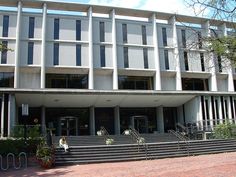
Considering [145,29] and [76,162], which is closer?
[76,162]

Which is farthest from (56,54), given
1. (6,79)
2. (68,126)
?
(68,126)

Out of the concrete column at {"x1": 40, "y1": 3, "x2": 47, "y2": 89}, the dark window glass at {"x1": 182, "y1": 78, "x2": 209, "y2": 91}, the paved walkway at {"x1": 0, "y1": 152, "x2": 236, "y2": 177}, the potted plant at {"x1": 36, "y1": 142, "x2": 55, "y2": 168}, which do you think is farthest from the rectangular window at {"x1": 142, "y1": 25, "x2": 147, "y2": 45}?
the paved walkway at {"x1": 0, "y1": 152, "x2": 236, "y2": 177}

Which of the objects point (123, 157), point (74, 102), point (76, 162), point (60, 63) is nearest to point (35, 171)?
point (76, 162)

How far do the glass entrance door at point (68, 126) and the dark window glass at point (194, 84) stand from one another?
42.7 feet

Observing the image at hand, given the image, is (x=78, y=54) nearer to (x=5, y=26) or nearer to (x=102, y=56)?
(x=102, y=56)

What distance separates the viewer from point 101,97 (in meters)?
30.7

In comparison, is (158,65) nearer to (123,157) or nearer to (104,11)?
(104,11)

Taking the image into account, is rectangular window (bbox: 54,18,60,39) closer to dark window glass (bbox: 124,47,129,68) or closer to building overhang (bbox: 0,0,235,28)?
building overhang (bbox: 0,0,235,28)

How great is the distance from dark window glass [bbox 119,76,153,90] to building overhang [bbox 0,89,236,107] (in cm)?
230

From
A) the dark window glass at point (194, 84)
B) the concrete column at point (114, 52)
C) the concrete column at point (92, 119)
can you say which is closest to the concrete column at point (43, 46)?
the concrete column at point (92, 119)

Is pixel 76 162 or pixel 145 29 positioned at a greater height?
pixel 145 29

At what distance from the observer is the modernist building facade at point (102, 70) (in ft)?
107

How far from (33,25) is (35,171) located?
21.2m

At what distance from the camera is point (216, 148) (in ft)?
75.8
